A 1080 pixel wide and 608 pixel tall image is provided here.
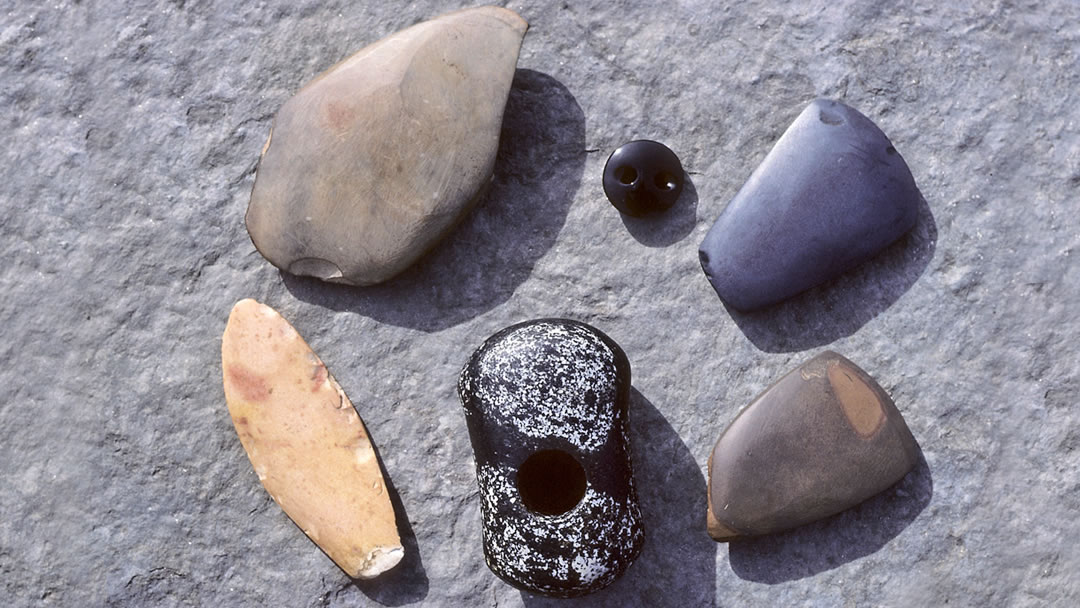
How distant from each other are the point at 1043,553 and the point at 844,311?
277mm

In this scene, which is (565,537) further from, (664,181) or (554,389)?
(664,181)

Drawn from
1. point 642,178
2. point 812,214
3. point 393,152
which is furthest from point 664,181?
point 393,152

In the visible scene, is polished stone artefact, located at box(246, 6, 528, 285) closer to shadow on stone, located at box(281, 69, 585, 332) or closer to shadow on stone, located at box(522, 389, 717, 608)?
shadow on stone, located at box(281, 69, 585, 332)

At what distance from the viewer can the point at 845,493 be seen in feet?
3.17

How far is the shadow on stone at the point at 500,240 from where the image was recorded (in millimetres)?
1035

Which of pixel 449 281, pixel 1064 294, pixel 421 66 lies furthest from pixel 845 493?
pixel 421 66

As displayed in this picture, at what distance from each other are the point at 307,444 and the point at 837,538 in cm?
48

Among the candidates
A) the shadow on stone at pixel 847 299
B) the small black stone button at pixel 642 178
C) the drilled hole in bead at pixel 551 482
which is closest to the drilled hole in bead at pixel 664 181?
the small black stone button at pixel 642 178

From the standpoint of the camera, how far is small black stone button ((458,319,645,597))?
2.99 ft

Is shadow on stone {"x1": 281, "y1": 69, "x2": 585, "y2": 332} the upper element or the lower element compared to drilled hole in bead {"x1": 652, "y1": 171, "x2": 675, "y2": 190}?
lower

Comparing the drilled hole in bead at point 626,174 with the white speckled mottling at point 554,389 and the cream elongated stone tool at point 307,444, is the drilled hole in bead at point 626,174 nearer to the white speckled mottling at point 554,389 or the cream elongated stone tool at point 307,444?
the white speckled mottling at point 554,389

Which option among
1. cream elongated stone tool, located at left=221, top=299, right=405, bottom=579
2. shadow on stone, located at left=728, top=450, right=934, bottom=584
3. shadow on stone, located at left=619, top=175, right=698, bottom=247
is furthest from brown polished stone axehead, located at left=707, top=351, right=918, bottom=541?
cream elongated stone tool, located at left=221, top=299, right=405, bottom=579

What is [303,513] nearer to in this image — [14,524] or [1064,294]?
[14,524]

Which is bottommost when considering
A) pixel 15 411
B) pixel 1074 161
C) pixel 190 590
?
pixel 190 590
